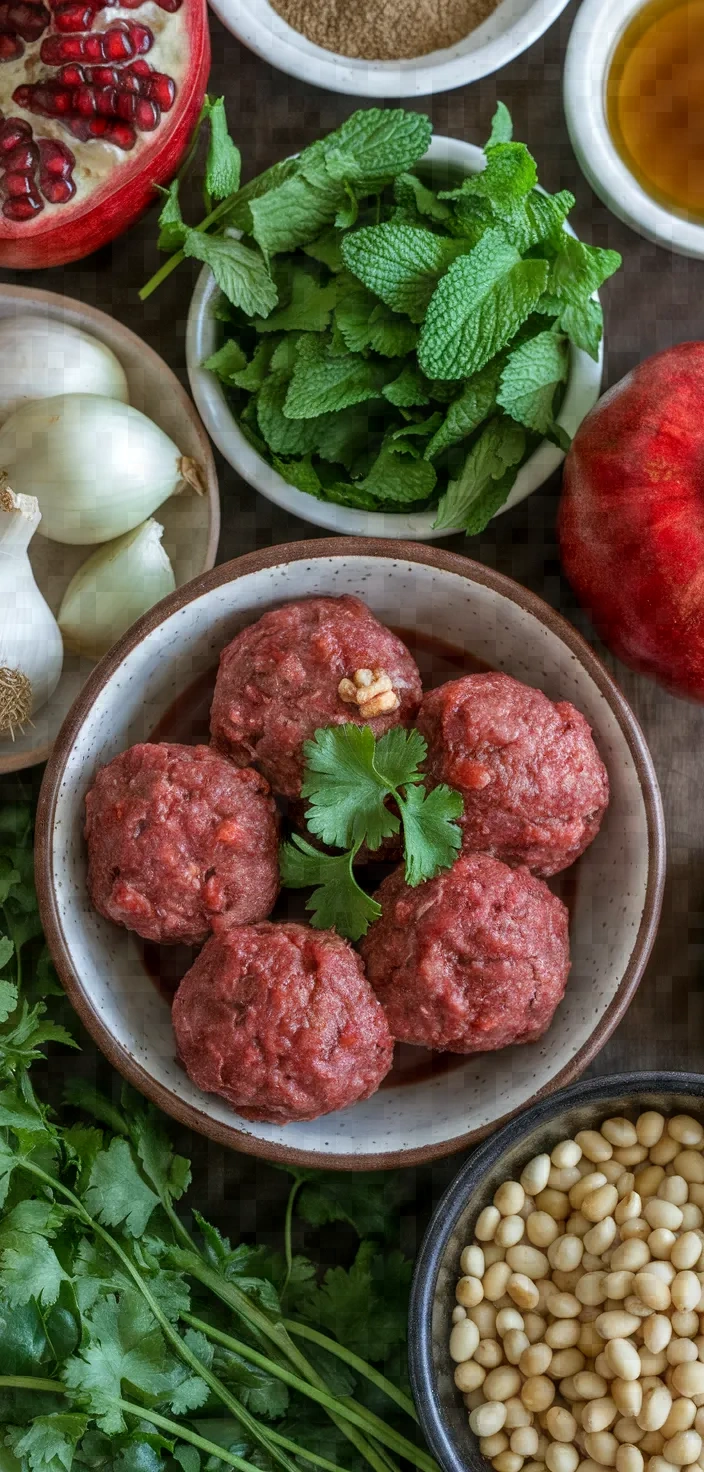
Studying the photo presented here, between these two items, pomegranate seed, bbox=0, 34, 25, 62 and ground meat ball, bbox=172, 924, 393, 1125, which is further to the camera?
pomegranate seed, bbox=0, 34, 25, 62

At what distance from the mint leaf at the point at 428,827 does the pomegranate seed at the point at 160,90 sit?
108 centimetres

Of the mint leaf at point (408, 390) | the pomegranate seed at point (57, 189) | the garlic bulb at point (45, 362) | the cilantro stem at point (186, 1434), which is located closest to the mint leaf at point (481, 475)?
the mint leaf at point (408, 390)

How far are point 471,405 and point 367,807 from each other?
641 millimetres

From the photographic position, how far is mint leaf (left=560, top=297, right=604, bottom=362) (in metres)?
1.85

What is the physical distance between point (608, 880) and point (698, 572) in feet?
1.49

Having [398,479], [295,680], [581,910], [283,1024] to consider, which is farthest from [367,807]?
[398,479]

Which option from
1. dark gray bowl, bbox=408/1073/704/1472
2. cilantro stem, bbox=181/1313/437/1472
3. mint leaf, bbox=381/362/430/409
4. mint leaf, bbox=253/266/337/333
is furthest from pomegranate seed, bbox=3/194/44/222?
cilantro stem, bbox=181/1313/437/1472

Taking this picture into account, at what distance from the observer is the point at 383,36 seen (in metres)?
2.03

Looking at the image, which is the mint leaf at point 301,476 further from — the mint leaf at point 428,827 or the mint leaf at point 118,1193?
the mint leaf at point 118,1193

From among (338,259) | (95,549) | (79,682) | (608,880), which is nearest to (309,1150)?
(608,880)

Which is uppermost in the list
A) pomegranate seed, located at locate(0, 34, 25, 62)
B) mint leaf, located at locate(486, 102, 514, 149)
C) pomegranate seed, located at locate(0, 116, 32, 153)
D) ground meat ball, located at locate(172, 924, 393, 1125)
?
pomegranate seed, located at locate(0, 34, 25, 62)

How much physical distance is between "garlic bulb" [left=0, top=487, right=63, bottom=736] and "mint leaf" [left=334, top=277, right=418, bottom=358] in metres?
0.53

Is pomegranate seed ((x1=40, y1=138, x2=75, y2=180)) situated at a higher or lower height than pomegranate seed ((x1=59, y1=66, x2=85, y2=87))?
lower

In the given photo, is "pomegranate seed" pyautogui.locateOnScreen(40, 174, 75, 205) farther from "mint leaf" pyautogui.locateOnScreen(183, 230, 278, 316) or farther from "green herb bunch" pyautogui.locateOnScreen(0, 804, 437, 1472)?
"green herb bunch" pyautogui.locateOnScreen(0, 804, 437, 1472)
